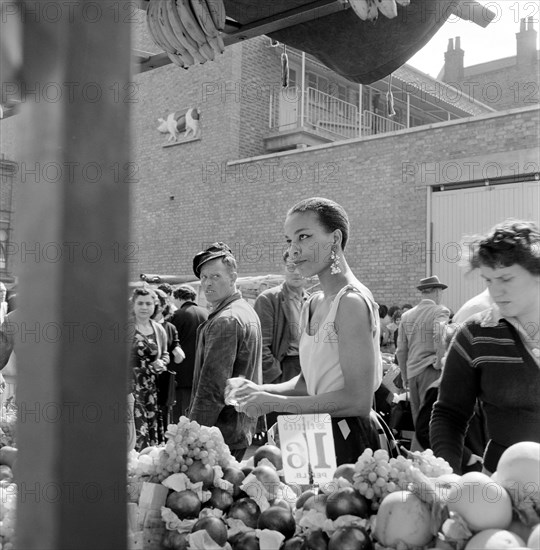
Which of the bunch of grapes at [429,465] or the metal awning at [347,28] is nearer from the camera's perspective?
the bunch of grapes at [429,465]

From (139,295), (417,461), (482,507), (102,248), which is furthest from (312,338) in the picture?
(139,295)

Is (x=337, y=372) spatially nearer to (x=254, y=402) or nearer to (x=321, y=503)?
(x=254, y=402)

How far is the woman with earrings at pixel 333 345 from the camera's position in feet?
7.30

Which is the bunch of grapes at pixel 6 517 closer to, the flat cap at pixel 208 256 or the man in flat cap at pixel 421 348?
the flat cap at pixel 208 256

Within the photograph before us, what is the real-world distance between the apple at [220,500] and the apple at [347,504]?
33 centimetres

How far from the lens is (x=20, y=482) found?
81cm

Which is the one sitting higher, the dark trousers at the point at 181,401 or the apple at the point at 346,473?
the apple at the point at 346,473

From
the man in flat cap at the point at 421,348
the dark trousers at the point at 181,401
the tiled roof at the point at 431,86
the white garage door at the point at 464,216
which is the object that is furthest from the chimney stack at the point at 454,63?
the dark trousers at the point at 181,401

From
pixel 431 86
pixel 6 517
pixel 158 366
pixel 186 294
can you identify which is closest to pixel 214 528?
pixel 6 517

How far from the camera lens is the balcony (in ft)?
52.0

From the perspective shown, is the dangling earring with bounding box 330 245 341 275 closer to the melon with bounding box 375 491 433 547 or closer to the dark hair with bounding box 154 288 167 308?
the melon with bounding box 375 491 433 547

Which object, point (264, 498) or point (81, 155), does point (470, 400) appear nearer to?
point (264, 498)

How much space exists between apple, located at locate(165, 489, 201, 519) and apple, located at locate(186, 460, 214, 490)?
0.15ft

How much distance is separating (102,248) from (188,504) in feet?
4.10
